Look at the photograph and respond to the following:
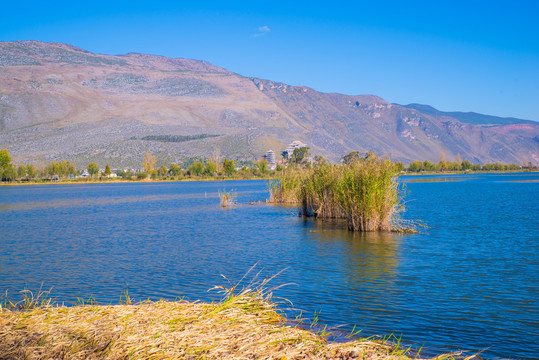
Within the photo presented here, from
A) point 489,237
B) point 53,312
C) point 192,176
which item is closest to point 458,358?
point 53,312

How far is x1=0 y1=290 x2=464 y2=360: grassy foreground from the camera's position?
597 centimetres

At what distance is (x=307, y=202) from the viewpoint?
31.0 m

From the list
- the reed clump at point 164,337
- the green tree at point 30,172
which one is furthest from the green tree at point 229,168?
the reed clump at point 164,337

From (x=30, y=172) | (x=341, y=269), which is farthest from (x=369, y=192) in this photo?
(x=30, y=172)

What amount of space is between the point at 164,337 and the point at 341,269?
30.6 feet

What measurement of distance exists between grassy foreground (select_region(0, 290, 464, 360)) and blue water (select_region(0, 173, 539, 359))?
267 centimetres

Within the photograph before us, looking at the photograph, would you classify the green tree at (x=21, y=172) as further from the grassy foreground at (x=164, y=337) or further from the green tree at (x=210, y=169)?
the grassy foreground at (x=164, y=337)

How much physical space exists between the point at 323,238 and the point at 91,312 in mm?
14785

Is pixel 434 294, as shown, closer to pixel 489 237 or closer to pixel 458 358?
pixel 458 358

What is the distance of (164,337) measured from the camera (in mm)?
6277

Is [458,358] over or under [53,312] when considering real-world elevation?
under

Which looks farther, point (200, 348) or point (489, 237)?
point (489, 237)

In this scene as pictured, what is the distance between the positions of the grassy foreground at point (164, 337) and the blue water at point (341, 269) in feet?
8.77

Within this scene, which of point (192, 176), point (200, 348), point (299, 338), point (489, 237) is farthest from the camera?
point (192, 176)
